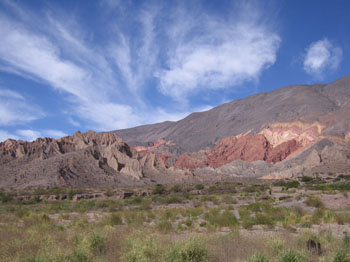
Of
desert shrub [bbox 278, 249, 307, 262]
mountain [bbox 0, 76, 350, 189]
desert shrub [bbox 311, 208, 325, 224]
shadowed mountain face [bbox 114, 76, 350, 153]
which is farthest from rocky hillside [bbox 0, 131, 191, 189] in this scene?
shadowed mountain face [bbox 114, 76, 350, 153]

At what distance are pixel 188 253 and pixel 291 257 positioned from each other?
2.40m

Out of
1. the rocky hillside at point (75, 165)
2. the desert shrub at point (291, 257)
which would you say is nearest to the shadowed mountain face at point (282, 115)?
the rocky hillside at point (75, 165)

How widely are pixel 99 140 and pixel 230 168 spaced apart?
4773 cm

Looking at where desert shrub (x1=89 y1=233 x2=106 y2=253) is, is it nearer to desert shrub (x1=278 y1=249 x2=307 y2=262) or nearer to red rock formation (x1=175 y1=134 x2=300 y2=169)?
desert shrub (x1=278 y1=249 x2=307 y2=262)

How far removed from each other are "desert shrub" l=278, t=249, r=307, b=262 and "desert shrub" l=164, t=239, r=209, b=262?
5.86ft

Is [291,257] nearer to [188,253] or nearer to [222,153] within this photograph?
[188,253]

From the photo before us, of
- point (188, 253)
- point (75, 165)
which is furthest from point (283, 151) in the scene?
point (188, 253)

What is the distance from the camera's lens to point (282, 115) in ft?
444

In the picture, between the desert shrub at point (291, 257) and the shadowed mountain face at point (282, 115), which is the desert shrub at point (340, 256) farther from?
the shadowed mountain face at point (282, 115)

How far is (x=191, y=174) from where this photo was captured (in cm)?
8838

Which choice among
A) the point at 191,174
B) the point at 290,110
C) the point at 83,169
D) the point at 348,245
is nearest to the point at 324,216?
the point at 348,245

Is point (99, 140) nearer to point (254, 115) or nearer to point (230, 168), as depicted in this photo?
point (230, 168)

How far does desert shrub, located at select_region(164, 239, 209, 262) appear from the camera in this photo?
22.9 ft

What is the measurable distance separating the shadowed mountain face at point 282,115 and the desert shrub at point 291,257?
9945 cm
